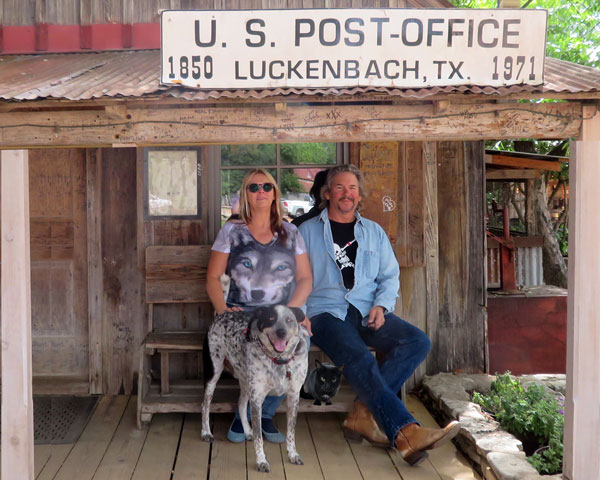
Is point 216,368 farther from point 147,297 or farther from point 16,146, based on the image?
point 16,146

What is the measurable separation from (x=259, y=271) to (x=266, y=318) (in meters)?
0.70

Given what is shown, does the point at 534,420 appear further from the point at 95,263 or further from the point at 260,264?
the point at 95,263

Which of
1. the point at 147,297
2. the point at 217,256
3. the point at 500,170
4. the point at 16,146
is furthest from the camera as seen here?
the point at 500,170

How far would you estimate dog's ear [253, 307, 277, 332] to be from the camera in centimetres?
429

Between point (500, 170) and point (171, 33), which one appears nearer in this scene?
point (171, 33)

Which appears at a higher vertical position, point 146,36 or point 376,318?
point 146,36

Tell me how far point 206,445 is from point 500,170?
6699 mm

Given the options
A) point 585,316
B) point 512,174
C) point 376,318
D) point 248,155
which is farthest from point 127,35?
point 512,174

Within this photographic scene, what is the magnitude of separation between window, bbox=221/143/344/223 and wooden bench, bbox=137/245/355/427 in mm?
592

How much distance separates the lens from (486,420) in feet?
15.8

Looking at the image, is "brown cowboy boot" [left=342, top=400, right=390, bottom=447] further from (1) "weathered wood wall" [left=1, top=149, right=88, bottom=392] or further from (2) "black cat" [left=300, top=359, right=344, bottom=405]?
(1) "weathered wood wall" [left=1, top=149, right=88, bottom=392]

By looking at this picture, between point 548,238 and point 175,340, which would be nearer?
point 175,340

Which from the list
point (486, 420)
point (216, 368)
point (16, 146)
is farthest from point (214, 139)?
point (486, 420)

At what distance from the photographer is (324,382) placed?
4906mm
